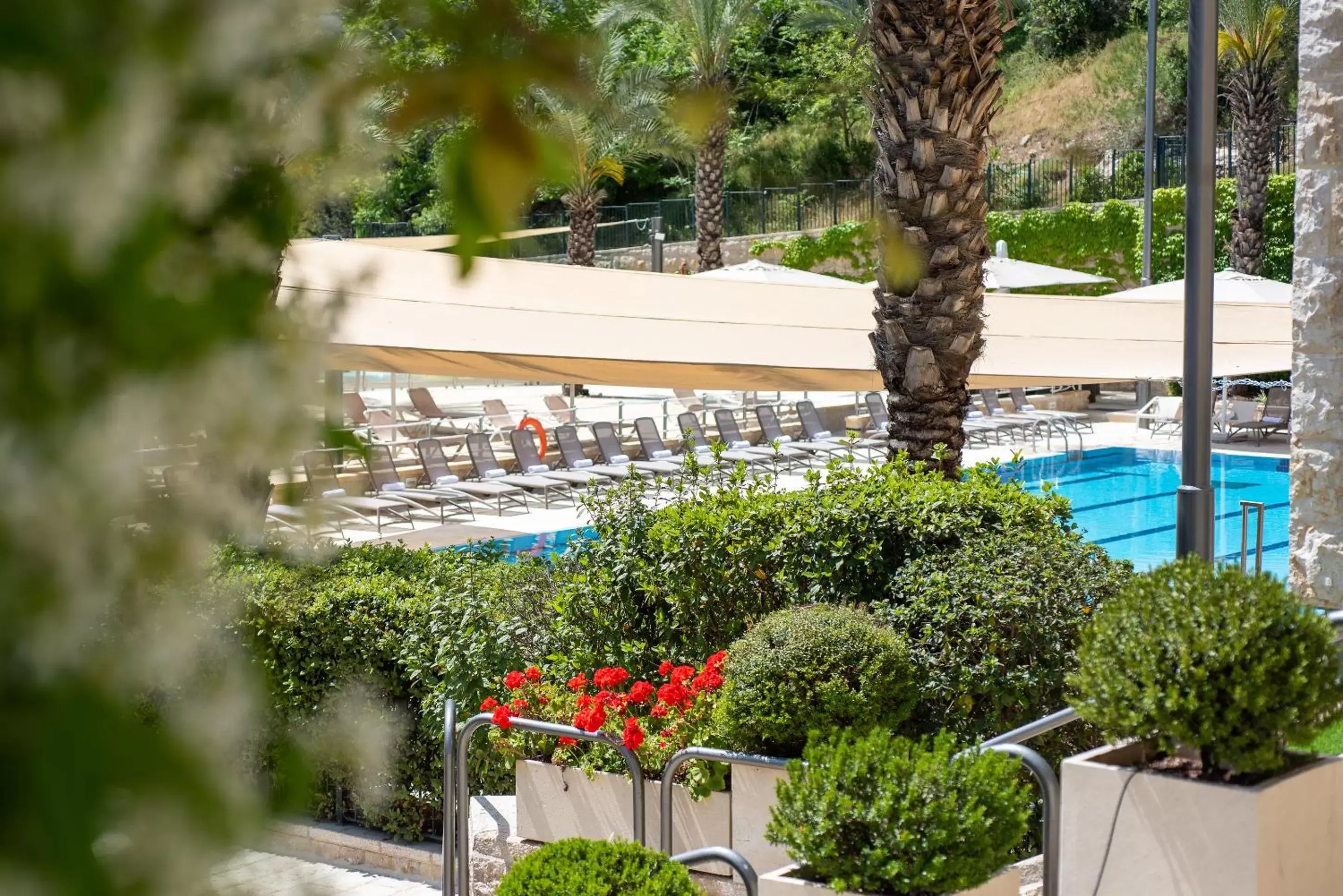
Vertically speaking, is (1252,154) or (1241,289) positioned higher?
(1252,154)

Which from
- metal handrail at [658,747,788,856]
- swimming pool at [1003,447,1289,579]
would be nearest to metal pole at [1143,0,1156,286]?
swimming pool at [1003,447,1289,579]

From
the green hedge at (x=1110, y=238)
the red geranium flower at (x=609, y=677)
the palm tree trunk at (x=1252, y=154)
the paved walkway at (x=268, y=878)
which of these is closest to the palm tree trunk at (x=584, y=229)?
the green hedge at (x=1110, y=238)

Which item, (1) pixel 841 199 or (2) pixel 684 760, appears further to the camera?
(1) pixel 841 199

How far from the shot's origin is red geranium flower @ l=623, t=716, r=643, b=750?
5348 millimetres

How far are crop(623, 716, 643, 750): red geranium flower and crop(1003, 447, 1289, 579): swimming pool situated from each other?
8850mm

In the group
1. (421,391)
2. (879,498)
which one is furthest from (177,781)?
(421,391)

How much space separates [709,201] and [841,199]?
8054mm

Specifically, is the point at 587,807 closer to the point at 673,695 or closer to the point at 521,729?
the point at 521,729

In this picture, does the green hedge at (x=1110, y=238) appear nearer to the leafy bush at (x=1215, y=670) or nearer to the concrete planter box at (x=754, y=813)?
the concrete planter box at (x=754, y=813)

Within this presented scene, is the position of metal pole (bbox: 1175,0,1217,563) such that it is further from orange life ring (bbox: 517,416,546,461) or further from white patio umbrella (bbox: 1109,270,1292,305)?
white patio umbrella (bbox: 1109,270,1292,305)

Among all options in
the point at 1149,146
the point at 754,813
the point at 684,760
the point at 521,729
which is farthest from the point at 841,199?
the point at 684,760

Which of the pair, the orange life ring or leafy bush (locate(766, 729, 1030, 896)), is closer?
leafy bush (locate(766, 729, 1030, 896))

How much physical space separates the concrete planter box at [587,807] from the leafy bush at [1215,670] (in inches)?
87.3

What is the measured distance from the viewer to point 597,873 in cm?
377
